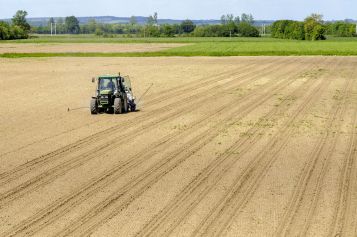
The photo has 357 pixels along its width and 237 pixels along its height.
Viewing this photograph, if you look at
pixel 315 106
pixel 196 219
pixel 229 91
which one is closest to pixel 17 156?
pixel 196 219

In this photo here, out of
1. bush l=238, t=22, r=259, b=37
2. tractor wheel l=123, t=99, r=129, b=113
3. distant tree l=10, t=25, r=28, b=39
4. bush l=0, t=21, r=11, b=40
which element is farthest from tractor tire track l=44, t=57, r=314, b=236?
bush l=238, t=22, r=259, b=37

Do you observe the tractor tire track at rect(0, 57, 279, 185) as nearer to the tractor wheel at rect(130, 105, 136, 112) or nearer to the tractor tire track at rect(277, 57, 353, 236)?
the tractor wheel at rect(130, 105, 136, 112)

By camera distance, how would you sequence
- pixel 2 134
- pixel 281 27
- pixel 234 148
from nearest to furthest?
pixel 234 148 → pixel 2 134 → pixel 281 27

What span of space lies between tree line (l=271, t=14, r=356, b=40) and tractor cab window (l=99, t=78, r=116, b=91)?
126273 mm

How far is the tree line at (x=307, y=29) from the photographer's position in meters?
148

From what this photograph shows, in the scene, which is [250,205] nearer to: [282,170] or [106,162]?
[282,170]

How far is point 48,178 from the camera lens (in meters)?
16.3

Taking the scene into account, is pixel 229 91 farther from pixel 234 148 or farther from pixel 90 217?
pixel 90 217

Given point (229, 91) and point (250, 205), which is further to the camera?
point (229, 91)

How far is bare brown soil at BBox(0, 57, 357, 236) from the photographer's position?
42.2 feet

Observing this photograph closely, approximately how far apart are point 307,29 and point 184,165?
5425 inches

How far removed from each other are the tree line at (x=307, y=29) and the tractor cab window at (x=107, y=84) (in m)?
126

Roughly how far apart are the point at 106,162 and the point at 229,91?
1882 cm

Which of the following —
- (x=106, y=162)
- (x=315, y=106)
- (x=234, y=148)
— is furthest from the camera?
(x=315, y=106)
